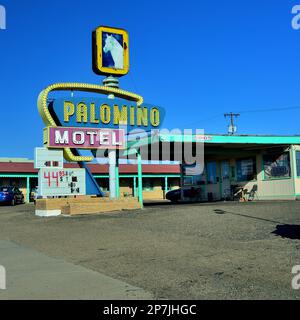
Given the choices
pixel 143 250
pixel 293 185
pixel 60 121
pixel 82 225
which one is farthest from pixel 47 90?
pixel 143 250

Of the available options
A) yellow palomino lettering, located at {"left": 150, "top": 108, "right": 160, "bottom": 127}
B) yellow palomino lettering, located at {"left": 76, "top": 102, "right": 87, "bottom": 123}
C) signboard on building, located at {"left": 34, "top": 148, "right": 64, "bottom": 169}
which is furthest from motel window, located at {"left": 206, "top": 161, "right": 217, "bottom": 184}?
signboard on building, located at {"left": 34, "top": 148, "right": 64, "bottom": 169}

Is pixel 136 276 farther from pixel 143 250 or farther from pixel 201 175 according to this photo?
pixel 201 175

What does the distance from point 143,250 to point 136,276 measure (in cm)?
284

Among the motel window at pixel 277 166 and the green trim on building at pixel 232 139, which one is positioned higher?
the green trim on building at pixel 232 139

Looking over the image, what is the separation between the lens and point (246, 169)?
30.5 metres

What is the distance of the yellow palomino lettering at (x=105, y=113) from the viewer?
2617 centimetres

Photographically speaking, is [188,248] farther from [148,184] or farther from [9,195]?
[148,184]

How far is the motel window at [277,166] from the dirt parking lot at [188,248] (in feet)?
31.9

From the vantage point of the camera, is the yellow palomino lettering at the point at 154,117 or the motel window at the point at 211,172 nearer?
the yellow palomino lettering at the point at 154,117

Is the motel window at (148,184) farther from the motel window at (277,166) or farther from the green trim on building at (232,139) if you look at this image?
the green trim on building at (232,139)

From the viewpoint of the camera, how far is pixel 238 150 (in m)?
30.2

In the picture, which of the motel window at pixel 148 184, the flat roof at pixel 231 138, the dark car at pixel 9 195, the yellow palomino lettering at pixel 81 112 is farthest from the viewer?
the motel window at pixel 148 184

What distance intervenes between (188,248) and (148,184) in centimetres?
4777

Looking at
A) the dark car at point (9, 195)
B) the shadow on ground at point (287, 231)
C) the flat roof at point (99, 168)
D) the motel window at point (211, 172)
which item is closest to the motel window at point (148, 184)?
the flat roof at point (99, 168)
